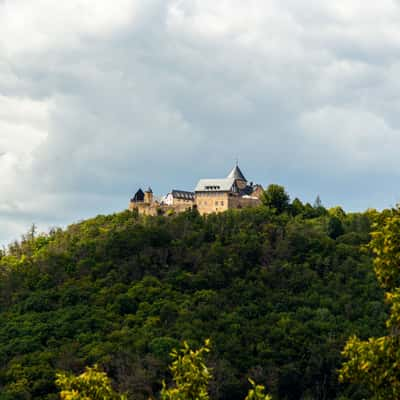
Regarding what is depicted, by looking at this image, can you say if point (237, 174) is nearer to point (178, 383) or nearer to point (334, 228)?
point (334, 228)

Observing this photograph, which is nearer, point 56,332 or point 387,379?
point 387,379

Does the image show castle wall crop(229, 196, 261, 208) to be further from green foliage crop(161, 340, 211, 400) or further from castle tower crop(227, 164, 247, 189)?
green foliage crop(161, 340, 211, 400)

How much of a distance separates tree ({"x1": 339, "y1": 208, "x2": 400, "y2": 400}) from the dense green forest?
51242 mm

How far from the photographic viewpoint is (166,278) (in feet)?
302

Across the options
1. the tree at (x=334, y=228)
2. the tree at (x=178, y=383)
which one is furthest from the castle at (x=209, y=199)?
the tree at (x=178, y=383)

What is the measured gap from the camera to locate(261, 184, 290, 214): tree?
111 meters

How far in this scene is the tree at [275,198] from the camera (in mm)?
110562

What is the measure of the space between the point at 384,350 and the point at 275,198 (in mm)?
92876

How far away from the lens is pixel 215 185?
115062 mm

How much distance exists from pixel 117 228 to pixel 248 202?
18.0 m

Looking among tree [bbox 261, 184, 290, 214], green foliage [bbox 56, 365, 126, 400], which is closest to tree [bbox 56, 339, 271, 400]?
green foliage [bbox 56, 365, 126, 400]

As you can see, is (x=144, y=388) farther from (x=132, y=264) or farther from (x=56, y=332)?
(x=132, y=264)

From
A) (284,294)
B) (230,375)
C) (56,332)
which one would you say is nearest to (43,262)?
(56,332)

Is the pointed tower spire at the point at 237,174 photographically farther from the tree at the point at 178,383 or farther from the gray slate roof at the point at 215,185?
the tree at the point at 178,383
